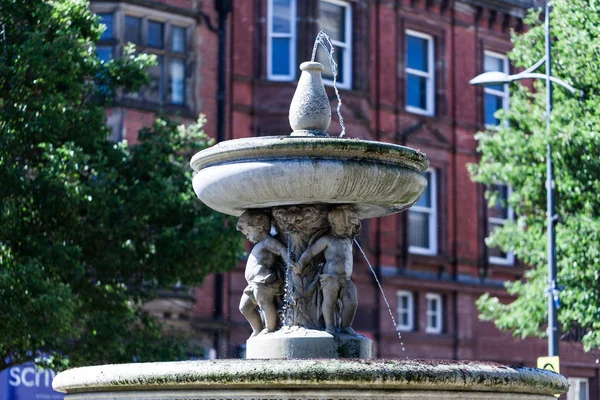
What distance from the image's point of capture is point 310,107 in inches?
489

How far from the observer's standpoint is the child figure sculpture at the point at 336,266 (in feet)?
39.0

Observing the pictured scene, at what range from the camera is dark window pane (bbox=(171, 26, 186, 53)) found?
1195 inches

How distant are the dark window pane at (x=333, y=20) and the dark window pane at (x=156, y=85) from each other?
468 cm

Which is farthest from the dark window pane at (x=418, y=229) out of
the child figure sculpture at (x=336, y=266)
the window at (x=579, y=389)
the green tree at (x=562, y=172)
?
the child figure sculpture at (x=336, y=266)

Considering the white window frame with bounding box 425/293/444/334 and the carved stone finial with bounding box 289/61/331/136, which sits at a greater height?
the carved stone finial with bounding box 289/61/331/136

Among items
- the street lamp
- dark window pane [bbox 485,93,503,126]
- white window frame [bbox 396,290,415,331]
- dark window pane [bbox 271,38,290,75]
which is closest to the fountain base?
the street lamp

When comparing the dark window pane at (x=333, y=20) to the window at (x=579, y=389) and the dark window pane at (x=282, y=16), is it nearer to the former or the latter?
the dark window pane at (x=282, y=16)

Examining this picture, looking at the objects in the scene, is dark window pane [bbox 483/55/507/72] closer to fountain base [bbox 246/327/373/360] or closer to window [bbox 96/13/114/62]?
window [bbox 96/13/114/62]

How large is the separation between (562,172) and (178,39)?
426 inches

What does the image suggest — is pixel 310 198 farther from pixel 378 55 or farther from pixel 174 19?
pixel 378 55

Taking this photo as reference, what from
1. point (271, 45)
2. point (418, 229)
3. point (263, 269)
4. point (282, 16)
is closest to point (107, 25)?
point (271, 45)

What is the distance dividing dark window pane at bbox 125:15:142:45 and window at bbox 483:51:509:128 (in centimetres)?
1173

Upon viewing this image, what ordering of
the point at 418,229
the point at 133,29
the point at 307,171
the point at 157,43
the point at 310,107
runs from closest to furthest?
the point at 307,171, the point at 310,107, the point at 133,29, the point at 157,43, the point at 418,229

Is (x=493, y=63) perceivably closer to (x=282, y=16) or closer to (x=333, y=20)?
(x=333, y=20)
